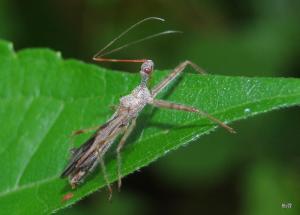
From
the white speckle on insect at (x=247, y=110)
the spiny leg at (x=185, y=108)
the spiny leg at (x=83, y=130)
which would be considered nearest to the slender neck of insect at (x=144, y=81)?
the spiny leg at (x=185, y=108)

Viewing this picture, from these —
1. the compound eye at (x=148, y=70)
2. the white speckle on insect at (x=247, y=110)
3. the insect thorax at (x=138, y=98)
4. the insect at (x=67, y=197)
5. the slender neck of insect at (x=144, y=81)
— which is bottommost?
the insect at (x=67, y=197)

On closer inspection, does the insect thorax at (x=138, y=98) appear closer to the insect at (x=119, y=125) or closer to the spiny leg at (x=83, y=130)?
the insect at (x=119, y=125)

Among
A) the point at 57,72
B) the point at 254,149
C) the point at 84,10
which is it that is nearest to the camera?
the point at 57,72

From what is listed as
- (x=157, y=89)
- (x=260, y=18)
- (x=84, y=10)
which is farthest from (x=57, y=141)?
→ (x=260, y=18)

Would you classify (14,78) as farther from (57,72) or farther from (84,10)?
(84,10)

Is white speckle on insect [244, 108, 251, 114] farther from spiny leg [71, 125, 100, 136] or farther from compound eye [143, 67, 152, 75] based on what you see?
spiny leg [71, 125, 100, 136]

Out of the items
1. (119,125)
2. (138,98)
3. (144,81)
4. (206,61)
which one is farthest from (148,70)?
(206,61)

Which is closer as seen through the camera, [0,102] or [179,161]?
[0,102]
